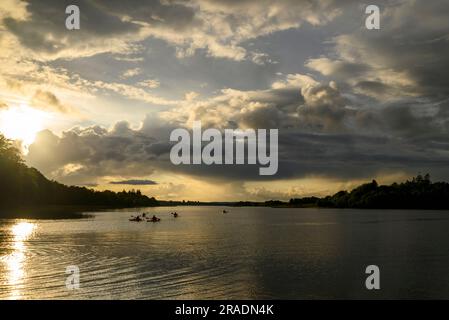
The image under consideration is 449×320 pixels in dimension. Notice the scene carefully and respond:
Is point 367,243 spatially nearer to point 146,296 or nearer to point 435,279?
point 435,279

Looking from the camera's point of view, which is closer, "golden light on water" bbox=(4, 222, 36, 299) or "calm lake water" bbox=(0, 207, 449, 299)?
"golden light on water" bbox=(4, 222, 36, 299)

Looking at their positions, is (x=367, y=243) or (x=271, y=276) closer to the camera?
(x=271, y=276)

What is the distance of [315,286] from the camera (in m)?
35.6

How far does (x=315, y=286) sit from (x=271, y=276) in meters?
5.08

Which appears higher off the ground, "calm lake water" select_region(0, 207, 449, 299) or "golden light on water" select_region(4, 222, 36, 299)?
"golden light on water" select_region(4, 222, 36, 299)

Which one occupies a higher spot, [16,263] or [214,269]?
[16,263]

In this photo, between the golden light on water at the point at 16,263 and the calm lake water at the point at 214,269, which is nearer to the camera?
the golden light on water at the point at 16,263

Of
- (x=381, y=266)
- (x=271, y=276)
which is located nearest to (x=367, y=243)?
(x=381, y=266)

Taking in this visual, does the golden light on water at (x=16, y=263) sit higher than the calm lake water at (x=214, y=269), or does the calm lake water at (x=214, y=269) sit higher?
the golden light on water at (x=16, y=263)

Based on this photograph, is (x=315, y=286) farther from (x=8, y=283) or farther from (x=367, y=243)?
(x=367, y=243)
